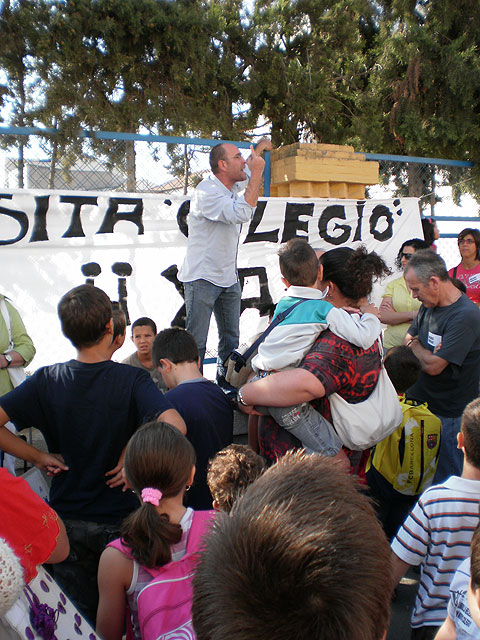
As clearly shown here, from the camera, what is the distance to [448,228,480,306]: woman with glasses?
4.81 meters

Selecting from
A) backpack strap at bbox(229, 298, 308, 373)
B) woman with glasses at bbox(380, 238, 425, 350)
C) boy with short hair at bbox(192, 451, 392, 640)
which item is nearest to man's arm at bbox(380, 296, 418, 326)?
woman with glasses at bbox(380, 238, 425, 350)

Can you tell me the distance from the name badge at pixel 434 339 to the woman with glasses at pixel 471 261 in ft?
6.18

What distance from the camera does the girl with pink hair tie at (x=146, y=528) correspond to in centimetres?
148

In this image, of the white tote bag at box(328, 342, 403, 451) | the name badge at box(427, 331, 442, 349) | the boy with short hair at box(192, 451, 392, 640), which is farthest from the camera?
the name badge at box(427, 331, 442, 349)

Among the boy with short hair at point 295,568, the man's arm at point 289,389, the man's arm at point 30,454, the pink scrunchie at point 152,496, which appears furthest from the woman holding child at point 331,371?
the boy with short hair at point 295,568

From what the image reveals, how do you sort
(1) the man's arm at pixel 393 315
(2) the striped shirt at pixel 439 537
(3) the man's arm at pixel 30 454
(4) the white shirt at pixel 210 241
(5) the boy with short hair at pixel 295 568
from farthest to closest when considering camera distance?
(1) the man's arm at pixel 393 315 → (4) the white shirt at pixel 210 241 → (3) the man's arm at pixel 30 454 → (2) the striped shirt at pixel 439 537 → (5) the boy with short hair at pixel 295 568

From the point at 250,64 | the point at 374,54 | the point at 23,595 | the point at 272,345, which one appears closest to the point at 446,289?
the point at 272,345

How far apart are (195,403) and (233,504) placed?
1632mm

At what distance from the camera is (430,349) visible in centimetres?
321

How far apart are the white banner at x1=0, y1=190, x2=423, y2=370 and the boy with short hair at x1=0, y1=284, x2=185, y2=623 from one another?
2516 mm

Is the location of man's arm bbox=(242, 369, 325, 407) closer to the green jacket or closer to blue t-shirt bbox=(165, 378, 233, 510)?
blue t-shirt bbox=(165, 378, 233, 510)

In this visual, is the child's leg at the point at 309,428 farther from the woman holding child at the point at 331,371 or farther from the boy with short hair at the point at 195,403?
the boy with short hair at the point at 195,403

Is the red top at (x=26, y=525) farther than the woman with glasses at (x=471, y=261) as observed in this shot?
No

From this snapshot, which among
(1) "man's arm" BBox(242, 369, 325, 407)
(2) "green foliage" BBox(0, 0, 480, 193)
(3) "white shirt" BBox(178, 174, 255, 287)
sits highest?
(2) "green foliage" BBox(0, 0, 480, 193)
